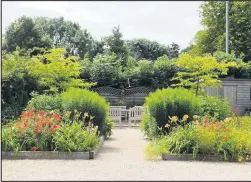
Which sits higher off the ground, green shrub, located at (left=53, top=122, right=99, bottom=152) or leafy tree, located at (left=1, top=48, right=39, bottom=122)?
leafy tree, located at (left=1, top=48, right=39, bottom=122)

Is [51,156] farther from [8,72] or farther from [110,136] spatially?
[8,72]

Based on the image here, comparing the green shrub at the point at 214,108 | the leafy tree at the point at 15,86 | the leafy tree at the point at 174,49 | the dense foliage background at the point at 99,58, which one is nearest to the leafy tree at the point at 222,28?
the dense foliage background at the point at 99,58

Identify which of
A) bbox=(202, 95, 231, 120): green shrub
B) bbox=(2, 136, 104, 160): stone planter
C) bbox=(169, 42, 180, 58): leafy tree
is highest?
bbox=(169, 42, 180, 58): leafy tree

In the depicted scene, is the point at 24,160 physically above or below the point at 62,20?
below

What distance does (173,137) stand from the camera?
9.10 metres

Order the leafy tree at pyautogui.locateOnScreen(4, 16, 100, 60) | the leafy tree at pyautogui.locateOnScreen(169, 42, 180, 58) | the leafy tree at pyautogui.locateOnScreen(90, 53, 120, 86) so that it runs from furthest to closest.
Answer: the leafy tree at pyautogui.locateOnScreen(169, 42, 180, 58), the leafy tree at pyautogui.locateOnScreen(4, 16, 100, 60), the leafy tree at pyautogui.locateOnScreen(90, 53, 120, 86)

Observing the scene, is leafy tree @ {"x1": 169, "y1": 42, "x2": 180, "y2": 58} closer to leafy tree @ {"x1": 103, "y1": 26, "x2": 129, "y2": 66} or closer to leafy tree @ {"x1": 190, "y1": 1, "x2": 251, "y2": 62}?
leafy tree @ {"x1": 190, "y1": 1, "x2": 251, "y2": 62}

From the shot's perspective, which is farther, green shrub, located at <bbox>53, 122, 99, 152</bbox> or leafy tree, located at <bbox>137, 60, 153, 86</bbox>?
leafy tree, located at <bbox>137, 60, 153, 86</bbox>

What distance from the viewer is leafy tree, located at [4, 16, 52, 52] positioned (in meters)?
36.2

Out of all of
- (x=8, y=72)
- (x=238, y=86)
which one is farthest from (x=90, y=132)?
(x=238, y=86)

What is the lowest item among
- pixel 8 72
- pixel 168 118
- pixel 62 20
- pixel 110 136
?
pixel 110 136

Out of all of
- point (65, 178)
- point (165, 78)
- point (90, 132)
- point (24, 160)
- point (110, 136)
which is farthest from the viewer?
point (165, 78)

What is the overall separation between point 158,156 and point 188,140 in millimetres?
792

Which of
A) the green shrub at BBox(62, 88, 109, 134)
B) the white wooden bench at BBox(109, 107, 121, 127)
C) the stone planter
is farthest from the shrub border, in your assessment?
the white wooden bench at BBox(109, 107, 121, 127)
